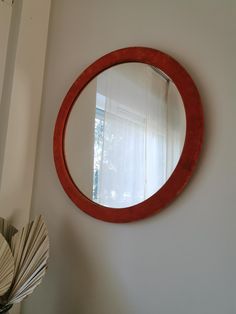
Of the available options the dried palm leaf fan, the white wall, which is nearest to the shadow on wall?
the white wall

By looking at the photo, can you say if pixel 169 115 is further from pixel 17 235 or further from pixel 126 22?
pixel 17 235

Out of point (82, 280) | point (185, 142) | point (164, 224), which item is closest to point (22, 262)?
point (82, 280)

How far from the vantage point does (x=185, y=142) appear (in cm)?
80

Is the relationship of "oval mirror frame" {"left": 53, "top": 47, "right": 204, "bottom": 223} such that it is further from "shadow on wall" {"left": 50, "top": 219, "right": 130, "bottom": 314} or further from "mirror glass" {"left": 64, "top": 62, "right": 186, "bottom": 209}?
"shadow on wall" {"left": 50, "top": 219, "right": 130, "bottom": 314}

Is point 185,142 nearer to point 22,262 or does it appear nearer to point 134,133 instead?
point 134,133

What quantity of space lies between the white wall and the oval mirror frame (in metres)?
0.03

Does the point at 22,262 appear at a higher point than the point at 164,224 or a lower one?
lower

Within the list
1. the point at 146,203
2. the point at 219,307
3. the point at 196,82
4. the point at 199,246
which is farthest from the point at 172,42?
the point at 219,307

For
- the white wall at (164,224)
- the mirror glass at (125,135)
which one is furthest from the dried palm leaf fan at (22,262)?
the mirror glass at (125,135)

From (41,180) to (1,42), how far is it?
0.64 metres

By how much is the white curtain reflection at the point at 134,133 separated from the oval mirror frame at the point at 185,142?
0.02 meters

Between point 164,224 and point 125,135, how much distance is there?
342mm

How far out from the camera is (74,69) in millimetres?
1152

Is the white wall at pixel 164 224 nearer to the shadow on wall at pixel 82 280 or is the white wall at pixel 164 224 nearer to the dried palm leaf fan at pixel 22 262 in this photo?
the shadow on wall at pixel 82 280
